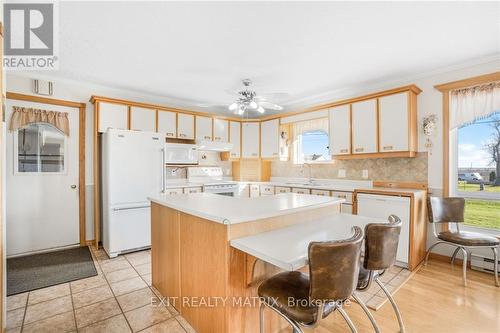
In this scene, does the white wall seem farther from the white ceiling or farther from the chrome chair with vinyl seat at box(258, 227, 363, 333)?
the chrome chair with vinyl seat at box(258, 227, 363, 333)

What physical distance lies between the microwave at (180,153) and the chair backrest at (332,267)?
334 cm

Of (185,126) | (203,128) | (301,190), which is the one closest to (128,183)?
(185,126)

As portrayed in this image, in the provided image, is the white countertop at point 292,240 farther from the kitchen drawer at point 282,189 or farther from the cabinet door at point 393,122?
the kitchen drawer at point 282,189

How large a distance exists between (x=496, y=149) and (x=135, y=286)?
14.6ft

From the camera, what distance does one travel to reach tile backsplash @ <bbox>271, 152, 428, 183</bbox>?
133 inches

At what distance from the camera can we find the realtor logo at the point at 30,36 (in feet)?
6.64

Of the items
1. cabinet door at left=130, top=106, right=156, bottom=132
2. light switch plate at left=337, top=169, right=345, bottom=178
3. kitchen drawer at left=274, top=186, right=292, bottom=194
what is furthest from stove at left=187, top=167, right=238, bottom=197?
light switch plate at left=337, top=169, right=345, bottom=178

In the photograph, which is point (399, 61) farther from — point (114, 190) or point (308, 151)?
point (114, 190)

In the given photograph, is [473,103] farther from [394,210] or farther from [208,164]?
[208,164]

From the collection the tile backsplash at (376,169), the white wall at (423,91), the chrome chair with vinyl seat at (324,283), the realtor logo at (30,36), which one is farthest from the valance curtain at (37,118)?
the tile backsplash at (376,169)

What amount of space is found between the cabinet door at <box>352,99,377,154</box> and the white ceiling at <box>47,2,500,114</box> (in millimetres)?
404

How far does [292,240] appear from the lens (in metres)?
1.49

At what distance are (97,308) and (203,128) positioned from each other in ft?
10.7

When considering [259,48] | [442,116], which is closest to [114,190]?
[259,48]
